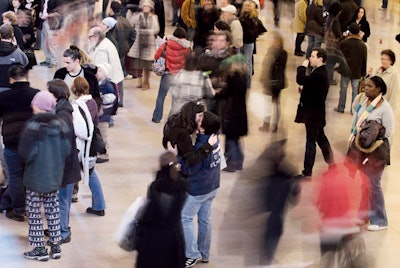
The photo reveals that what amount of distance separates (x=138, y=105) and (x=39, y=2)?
4498mm

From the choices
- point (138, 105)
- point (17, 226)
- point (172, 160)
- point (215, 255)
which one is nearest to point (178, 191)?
point (172, 160)

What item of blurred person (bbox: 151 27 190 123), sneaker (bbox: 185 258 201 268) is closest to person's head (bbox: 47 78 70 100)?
sneaker (bbox: 185 258 201 268)

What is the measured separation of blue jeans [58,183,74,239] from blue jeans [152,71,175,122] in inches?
191

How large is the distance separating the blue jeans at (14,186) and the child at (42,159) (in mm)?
796

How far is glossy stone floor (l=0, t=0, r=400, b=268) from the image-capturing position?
918 centimetres

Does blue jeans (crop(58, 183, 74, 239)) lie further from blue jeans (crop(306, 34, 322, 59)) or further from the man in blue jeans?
blue jeans (crop(306, 34, 322, 59))

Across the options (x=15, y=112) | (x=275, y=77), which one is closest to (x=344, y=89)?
(x=275, y=77)

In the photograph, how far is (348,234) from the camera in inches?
315

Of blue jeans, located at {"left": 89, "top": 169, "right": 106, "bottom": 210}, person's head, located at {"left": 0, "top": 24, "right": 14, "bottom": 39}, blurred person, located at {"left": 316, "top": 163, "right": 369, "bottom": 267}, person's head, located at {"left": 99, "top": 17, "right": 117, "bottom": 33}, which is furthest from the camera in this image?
person's head, located at {"left": 99, "top": 17, "right": 117, "bottom": 33}

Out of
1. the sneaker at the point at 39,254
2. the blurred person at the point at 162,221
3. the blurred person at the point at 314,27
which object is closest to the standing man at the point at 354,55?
the blurred person at the point at 314,27

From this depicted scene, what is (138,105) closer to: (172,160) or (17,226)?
(17,226)

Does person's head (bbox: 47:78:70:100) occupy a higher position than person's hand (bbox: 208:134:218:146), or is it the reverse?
person's head (bbox: 47:78:70:100)

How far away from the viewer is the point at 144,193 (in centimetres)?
1091

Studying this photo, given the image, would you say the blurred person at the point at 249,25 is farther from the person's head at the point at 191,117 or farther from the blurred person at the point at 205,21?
the person's head at the point at 191,117
